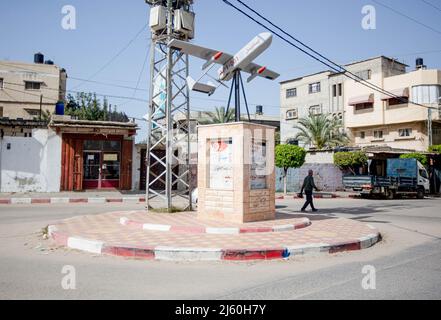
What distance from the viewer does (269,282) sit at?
4828 mm

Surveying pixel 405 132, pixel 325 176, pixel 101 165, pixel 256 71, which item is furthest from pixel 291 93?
pixel 256 71

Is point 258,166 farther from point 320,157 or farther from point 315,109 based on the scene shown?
point 315,109

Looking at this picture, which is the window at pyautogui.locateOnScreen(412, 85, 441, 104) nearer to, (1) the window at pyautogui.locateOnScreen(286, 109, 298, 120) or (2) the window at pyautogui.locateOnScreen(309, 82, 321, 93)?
(2) the window at pyautogui.locateOnScreen(309, 82, 321, 93)

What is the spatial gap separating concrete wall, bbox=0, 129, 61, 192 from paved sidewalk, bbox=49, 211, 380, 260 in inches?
551

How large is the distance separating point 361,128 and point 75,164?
30.4m

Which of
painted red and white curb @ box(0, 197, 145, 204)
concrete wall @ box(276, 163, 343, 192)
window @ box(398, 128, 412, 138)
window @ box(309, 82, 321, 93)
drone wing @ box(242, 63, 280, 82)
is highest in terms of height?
window @ box(309, 82, 321, 93)

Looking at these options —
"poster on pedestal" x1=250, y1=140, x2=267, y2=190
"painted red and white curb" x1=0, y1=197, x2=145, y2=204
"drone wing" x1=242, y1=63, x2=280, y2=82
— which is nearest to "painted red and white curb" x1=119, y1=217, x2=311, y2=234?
"poster on pedestal" x1=250, y1=140, x2=267, y2=190

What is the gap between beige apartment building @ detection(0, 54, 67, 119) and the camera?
36.1 meters

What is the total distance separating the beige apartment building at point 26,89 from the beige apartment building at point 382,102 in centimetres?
3031

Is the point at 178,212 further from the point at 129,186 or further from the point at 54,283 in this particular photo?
the point at 129,186

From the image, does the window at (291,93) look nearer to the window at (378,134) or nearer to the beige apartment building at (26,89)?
the window at (378,134)

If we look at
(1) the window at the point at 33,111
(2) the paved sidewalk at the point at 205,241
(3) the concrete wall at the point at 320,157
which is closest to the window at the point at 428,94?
(3) the concrete wall at the point at 320,157

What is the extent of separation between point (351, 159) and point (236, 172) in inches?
834
